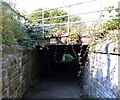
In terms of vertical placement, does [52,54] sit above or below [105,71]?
above

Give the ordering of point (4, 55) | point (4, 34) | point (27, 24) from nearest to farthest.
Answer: point (4, 55)
point (4, 34)
point (27, 24)

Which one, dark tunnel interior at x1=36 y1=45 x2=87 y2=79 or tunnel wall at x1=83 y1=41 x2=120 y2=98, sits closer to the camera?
tunnel wall at x1=83 y1=41 x2=120 y2=98

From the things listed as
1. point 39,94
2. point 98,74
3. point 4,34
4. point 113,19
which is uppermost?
point 113,19

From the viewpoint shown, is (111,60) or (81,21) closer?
(111,60)

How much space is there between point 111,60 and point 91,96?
2462 mm

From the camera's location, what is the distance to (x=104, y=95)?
6535 millimetres

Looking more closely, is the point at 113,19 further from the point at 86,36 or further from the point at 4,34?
the point at 4,34

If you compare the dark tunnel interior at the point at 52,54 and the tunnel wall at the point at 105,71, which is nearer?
the tunnel wall at the point at 105,71

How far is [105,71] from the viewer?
21.4ft

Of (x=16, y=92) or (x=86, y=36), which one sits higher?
(x=86, y=36)

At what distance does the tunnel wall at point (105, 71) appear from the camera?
5.54 meters

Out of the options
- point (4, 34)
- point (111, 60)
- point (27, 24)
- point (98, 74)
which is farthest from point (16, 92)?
point (27, 24)

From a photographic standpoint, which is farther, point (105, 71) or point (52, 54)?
point (52, 54)

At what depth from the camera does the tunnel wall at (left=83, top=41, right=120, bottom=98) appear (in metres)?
5.54
